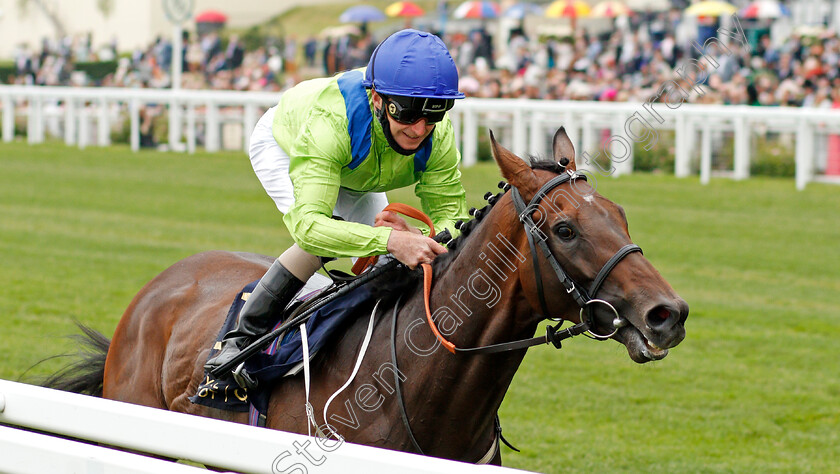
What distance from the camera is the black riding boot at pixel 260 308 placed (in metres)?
3.51

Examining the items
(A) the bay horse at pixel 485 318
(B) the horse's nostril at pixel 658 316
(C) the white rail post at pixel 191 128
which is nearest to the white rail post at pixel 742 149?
(C) the white rail post at pixel 191 128

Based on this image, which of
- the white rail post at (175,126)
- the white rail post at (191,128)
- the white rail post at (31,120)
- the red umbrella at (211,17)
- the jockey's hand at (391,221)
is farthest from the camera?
the red umbrella at (211,17)

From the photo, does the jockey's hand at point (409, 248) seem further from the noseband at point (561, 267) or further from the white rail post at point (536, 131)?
the white rail post at point (536, 131)

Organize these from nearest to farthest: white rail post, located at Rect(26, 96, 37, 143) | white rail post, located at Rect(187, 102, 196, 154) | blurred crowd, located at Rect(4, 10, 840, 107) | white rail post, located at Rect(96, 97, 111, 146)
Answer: blurred crowd, located at Rect(4, 10, 840, 107) → white rail post, located at Rect(187, 102, 196, 154) → white rail post, located at Rect(96, 97, 111, 146) → white rail post, located at Rect(26, 96, 37, 143)

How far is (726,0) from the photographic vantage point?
72.2ft

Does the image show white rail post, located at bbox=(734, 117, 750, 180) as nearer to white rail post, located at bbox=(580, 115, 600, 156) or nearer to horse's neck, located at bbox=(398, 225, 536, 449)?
white rail post, located at bbox=(580, 115, 600, 156)

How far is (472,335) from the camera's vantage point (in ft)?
10.1

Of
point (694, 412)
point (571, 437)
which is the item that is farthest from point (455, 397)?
point (694, 412)

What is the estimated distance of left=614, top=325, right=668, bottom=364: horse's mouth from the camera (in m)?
2.68

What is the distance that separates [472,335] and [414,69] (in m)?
0.78

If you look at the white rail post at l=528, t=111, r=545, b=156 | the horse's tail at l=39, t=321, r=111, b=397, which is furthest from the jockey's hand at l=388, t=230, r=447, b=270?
the white rail post at l=528, t=111, r=545, b=156

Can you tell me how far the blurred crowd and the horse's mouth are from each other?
27.2 feet

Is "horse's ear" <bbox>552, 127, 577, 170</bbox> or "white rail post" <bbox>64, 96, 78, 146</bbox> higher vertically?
"horse's ear" <bbox>552, 127, 577, 170</bbox>

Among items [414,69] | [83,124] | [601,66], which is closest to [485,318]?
[414,69]
